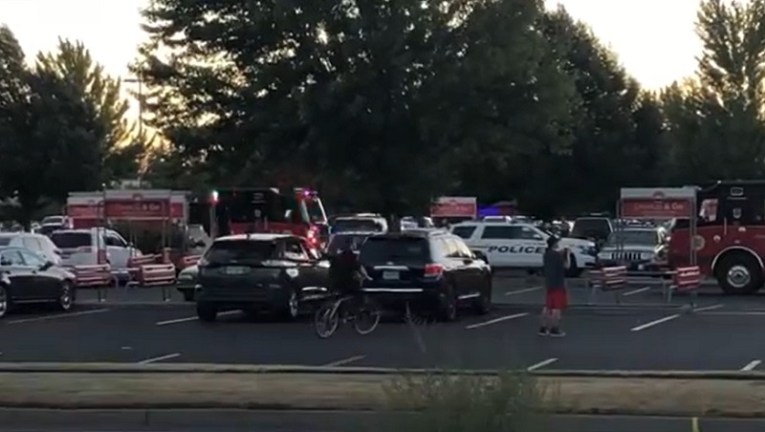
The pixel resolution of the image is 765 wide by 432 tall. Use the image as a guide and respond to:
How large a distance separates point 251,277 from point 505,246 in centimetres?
1952

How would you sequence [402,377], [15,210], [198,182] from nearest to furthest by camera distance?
[402,377], [198,182], [15,210]

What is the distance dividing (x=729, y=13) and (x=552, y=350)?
1816 inches

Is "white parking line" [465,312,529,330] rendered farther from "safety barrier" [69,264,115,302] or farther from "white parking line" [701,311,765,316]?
"safety barrier" [69,264,115,302]

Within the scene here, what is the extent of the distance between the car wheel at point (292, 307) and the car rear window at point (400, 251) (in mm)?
1520

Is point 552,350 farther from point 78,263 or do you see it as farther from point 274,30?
point 78,263

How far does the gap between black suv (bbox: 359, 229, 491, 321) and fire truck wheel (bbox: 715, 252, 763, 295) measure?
10.3 meters

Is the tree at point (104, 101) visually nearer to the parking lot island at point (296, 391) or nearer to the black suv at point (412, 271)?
the black suv at point (412, 271)

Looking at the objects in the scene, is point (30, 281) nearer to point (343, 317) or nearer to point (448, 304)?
point (343, 317)

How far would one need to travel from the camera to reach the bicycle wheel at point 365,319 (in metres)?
27.3

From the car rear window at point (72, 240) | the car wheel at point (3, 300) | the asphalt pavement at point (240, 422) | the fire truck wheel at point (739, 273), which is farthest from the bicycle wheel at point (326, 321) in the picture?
the car rear window at point (72, 240)

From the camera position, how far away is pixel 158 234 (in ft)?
168

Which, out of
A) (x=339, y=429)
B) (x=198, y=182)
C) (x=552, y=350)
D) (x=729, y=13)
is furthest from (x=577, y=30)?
(x=339, y=429)

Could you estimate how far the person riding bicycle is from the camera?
2680cm

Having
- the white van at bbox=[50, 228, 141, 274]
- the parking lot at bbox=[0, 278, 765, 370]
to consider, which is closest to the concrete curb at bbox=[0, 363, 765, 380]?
the parking lot at bbox=[0, 278, 765, 370]
